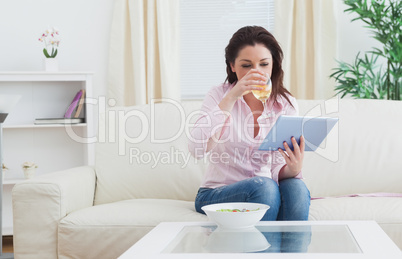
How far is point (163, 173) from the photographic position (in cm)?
263

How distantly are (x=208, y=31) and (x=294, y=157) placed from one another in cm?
225

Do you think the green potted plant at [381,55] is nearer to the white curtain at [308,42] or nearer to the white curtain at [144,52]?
the white curtain at [308,42]

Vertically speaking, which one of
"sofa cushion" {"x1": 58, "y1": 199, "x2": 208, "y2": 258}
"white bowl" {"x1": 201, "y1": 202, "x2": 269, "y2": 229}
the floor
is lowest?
the floor

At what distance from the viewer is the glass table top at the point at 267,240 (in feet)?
4.42

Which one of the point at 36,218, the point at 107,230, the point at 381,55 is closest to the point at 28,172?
the point at 36,218

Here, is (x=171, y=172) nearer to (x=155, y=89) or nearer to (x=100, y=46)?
(x=155, y=89)

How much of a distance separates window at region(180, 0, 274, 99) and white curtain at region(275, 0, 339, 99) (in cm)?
24

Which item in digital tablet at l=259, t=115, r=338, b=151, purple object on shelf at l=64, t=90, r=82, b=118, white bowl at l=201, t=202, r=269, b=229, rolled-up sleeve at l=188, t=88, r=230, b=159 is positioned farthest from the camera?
purple object on shelf at l=64, t=90, r=82, b=118

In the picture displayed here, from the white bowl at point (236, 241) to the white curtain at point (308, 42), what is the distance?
2.30m

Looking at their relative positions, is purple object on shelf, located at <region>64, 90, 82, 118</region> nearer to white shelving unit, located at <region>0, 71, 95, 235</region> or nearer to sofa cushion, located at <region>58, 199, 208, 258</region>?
white shelving unit, located at <region>0, 71, 95, 235</region>

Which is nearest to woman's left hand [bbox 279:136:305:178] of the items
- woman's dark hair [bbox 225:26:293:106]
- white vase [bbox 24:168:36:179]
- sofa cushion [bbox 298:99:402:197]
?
woman's dark hair [bbox 225:26:293:106]

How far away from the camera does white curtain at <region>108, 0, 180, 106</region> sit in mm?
3826

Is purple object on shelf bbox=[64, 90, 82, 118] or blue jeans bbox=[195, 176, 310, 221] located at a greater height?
purple object on shelf bbox=[64, 90, 82, 118]

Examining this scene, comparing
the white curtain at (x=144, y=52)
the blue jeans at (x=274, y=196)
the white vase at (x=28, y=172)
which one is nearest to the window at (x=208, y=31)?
the white curtain at (x=144, y=52)
